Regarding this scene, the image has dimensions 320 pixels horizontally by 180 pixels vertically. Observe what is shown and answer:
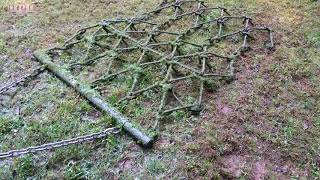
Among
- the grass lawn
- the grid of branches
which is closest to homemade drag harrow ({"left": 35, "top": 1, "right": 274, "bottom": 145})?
the grid of branches

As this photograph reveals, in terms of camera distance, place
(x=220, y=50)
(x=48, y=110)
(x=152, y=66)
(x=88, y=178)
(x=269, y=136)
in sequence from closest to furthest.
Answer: (x=88, y=178), (x=269, y=136), (x=48, y=110), (x=152, y=66), (x=220, y=50)

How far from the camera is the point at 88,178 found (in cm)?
249

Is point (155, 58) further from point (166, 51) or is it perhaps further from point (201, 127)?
point (201, 127)

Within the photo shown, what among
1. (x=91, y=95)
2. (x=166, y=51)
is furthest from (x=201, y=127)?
(x=166, y=51)

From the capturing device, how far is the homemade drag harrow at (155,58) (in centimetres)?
308

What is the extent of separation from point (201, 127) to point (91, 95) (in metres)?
0.87

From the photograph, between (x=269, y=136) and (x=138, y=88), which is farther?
(x=138, y=88)

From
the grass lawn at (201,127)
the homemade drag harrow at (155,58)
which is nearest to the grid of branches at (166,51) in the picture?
the homemade drag harrow at (155,58)

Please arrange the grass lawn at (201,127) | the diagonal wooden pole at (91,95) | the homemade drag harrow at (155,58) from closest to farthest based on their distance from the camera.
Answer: the grass lawn at (201,127), the diagonal wooden pole at (91,95), the homemade drag harrow at (155,58)

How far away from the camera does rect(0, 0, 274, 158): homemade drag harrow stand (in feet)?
10.1

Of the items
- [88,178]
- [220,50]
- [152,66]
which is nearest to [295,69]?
[220,50]

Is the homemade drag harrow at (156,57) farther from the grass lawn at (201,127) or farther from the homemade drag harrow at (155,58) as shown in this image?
the grass lawn at (201,127)

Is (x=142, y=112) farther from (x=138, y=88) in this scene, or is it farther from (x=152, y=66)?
(x=152, y=66)

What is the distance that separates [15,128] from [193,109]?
1263 mm
